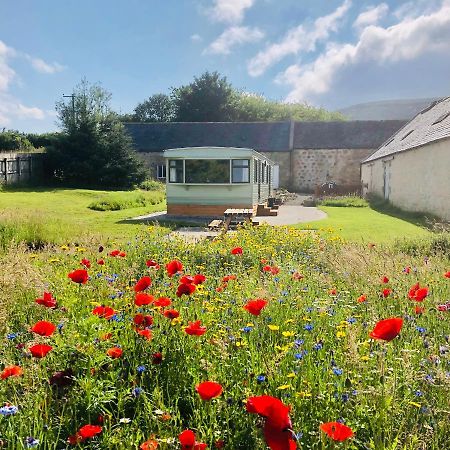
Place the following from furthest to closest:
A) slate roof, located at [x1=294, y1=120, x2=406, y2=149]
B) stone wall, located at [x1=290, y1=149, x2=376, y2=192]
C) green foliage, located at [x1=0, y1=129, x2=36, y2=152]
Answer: slate roof, located at [x1=294, y1=120, x2=406, y2=149] → stone wall, located at [x1=290, y1=149, x2=376, y2=192] → green foliage, located at [x1=0, y1=129, x2=36, y2=152]

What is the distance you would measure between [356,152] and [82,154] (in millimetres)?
20984

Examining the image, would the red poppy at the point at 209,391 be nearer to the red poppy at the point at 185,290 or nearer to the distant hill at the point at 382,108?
the red poppy at the point at 185,290

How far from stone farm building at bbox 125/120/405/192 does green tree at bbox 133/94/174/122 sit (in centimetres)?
2133

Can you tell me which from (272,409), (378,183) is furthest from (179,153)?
(272,409)

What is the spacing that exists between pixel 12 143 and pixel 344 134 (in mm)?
26270

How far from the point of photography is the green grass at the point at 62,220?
8852 millimetres

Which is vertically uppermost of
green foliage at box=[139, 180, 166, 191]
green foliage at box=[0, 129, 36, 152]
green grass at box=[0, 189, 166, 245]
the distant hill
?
the distant hill

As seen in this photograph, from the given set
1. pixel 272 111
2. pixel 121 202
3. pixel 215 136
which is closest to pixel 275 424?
pixel 121 202

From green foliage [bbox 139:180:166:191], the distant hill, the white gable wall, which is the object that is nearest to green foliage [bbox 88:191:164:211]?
green foliage [bbox 139:180:166:191]

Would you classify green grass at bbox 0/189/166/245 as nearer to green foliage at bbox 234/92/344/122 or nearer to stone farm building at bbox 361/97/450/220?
stone farm building at bbox 361/97/450/220

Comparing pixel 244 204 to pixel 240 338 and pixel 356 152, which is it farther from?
pixel 356 152

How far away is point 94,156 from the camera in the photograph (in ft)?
99.2

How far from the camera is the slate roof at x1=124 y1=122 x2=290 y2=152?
1476 inches

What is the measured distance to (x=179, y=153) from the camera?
59.5ft
